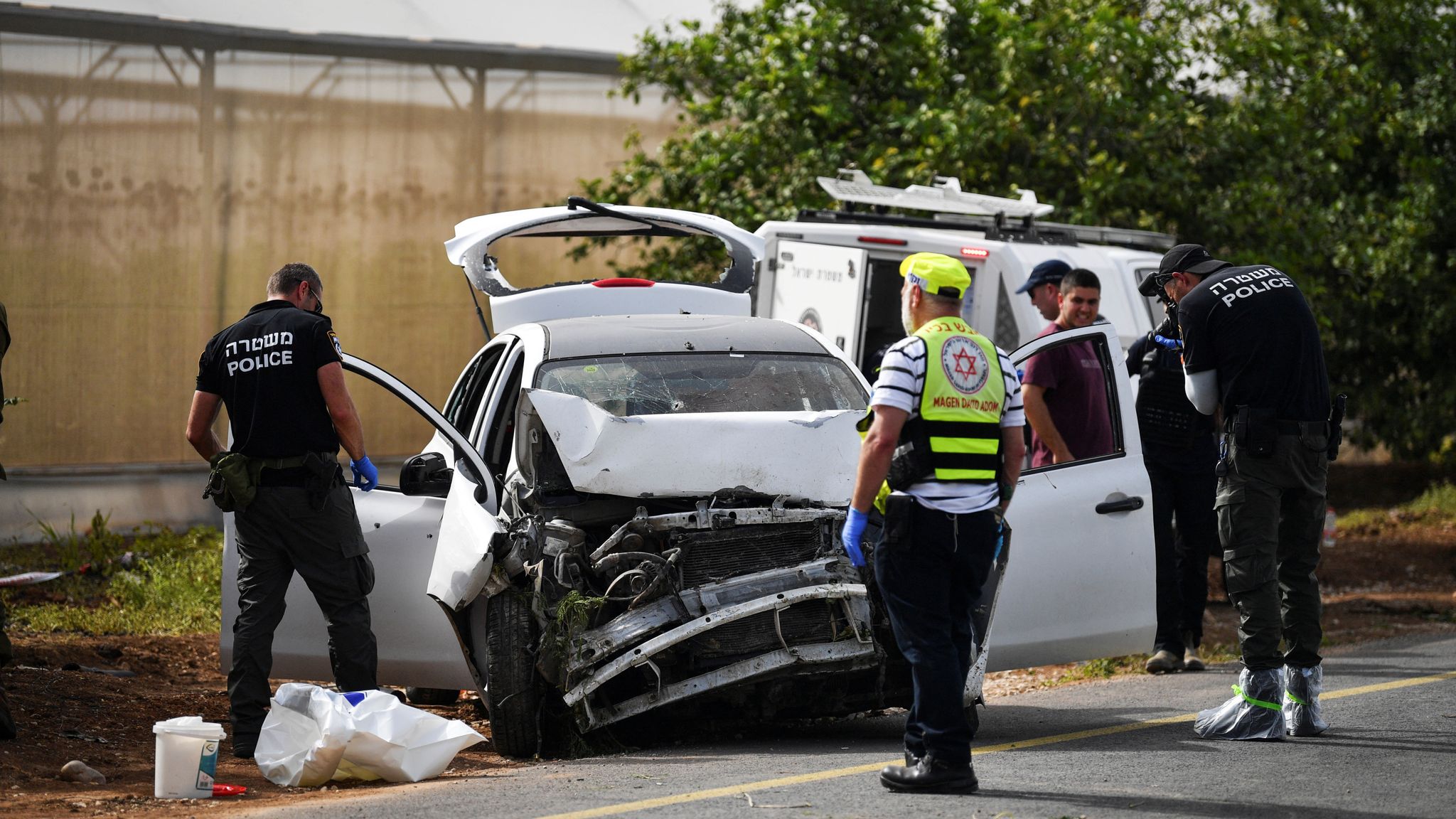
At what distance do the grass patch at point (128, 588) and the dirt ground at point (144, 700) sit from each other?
0.47 metres

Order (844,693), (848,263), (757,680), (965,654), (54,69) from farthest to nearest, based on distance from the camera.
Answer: (54,69), (848,263), (844,693), (757,680), (965,654)

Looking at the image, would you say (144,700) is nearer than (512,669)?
No

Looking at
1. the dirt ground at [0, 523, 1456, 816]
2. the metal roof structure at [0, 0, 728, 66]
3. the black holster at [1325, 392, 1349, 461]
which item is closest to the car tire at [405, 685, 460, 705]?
the dirt ground at [0, 523, 1456, 816]

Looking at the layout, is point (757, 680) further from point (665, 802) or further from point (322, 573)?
point (322, 573)

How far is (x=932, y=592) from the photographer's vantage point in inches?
198

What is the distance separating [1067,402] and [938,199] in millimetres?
2805

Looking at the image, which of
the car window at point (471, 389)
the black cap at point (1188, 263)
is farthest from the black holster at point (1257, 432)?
the car window at point (471, 389)

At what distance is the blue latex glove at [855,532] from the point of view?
5.02m

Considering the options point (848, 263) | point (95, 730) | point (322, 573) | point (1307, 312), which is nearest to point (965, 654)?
point (1307, 312)

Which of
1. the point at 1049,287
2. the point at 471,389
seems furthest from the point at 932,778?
the point at 1049,287

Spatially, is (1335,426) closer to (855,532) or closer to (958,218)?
(855,532)

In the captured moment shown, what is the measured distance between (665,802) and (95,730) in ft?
10.4

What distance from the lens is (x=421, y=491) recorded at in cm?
647

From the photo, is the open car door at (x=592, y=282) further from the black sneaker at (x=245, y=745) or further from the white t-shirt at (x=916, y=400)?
the white t-shirt at (x=916, y=400)
